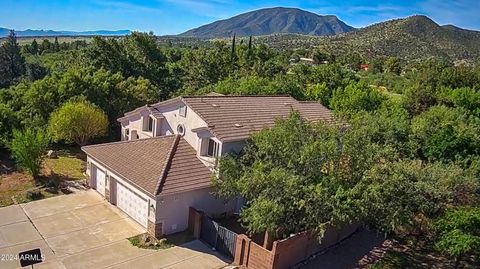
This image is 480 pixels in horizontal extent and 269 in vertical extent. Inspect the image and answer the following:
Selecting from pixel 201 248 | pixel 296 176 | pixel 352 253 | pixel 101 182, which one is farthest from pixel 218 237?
pixel 101 182

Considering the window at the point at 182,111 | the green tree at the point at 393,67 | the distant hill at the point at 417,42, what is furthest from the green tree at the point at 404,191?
the distant hill at the point at 417,42

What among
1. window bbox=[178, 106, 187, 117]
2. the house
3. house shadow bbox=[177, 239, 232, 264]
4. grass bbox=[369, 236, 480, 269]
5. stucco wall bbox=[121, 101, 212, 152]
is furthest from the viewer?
window bbox=[178, 106, 187, 117]

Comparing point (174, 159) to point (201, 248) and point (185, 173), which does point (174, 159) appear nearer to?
point (185, 173)

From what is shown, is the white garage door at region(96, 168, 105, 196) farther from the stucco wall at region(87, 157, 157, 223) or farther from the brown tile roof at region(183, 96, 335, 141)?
the brown tile roof at region(183, 96, 335, 141)

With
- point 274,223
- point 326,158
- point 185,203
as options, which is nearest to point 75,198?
point 185,203

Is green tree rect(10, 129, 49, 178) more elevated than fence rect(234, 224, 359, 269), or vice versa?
green tree rect(10, 129, 49, 178)

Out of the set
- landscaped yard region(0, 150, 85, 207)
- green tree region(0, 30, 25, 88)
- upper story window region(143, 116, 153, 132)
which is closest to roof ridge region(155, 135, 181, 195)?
→ upper story window region(143, 116, 153, 132)

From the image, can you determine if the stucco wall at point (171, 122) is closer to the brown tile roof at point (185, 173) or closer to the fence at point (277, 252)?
the brown tile roof at point (185, 173)
